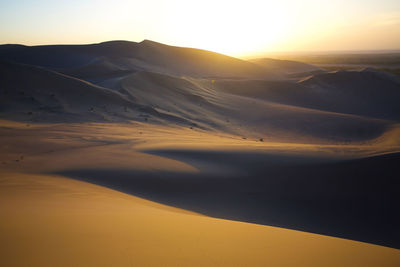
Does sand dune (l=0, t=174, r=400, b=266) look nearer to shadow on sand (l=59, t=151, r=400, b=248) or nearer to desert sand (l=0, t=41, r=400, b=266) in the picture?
desert sand (l=0, t=41, r=400, b=266)

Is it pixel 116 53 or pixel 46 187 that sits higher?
pixel 116 53

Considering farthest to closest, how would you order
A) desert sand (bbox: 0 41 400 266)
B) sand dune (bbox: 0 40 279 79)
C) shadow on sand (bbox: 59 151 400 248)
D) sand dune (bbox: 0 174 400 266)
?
1. sand dune (bbox: 0 40 279 79)
2. shadow on sand (bbox: 59 151 400 248)
3. desert sand (bbox: 0 41 400 266)
4. sand dune (bbox: 0 174 400 266)

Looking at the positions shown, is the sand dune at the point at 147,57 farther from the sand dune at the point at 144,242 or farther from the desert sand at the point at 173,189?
the sand dune at the point at 144,242

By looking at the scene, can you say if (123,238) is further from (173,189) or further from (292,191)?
(292,191)

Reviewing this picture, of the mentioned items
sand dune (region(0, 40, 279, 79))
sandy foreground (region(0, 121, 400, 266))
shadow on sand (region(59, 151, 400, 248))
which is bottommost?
shadow on sand (region(59, 151, 400, 248))

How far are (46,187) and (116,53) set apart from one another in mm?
39851

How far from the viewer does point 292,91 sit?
29078mm

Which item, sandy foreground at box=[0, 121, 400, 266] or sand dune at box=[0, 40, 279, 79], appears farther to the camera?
sand dune at box=[0, 40, 279, 79]

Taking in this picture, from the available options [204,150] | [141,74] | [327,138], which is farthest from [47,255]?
[141,74]

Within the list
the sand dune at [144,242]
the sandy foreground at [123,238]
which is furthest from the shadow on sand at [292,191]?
the sand dune at [144,242]

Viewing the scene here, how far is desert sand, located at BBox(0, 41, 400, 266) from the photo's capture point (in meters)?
2.43

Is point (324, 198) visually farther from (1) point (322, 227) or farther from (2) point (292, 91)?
(2) point (292, 91)

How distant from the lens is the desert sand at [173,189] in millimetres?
2428

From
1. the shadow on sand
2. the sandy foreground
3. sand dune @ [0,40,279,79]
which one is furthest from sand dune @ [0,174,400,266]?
sand dune @ [0,40,279,79]
